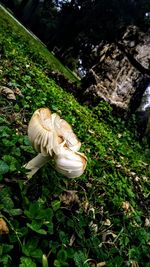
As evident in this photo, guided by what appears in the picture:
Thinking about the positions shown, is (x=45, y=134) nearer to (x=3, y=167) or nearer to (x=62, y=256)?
(x=3, y=167)

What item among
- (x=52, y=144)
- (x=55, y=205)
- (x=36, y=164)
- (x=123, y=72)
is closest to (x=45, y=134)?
(x=52, y=144)

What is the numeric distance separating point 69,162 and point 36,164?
0.33m

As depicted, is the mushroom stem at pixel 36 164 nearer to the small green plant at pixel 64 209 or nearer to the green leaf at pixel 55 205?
the small green plant at pixel 64 209

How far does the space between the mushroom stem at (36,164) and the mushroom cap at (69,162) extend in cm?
14

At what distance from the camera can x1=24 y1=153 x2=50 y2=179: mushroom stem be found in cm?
202

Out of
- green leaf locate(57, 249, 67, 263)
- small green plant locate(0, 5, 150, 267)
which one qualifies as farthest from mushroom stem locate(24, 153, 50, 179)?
green leaf locate(57, 249, 67, 263)

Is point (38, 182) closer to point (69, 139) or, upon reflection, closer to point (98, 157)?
point (69, 139)

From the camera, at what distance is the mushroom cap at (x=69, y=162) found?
185 centimetres

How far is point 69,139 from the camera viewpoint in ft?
6.65

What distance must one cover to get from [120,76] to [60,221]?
6.85 meters

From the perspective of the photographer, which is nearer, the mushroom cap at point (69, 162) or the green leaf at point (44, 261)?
the green leaf at point (44, 261)

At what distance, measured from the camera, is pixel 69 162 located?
1.85 m

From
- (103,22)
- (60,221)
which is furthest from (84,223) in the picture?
(103,22)

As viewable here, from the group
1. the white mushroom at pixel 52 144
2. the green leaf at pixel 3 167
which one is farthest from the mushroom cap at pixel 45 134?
the green leaf at pixel 3 167
